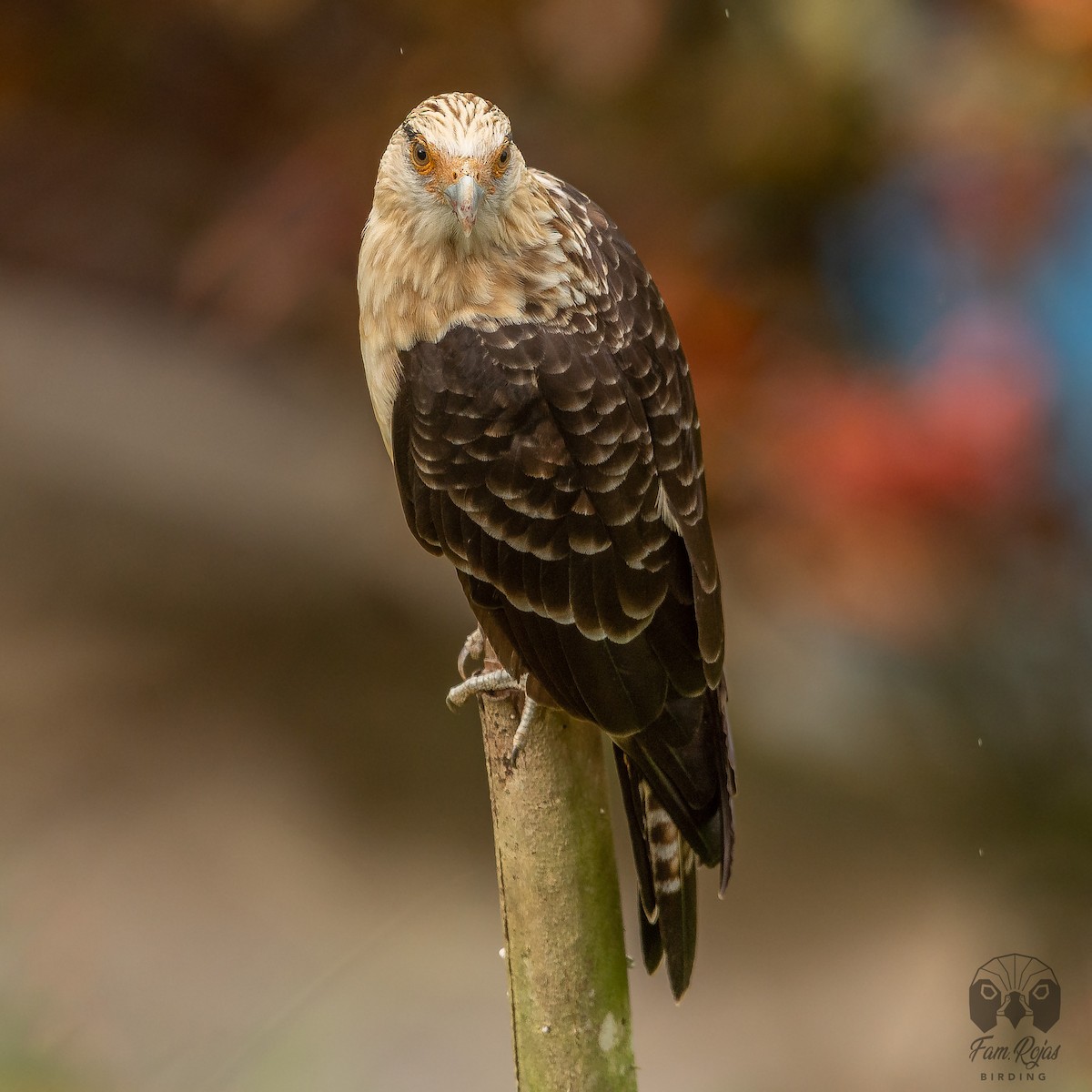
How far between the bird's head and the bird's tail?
649 mm

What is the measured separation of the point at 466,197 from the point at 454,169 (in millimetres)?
43

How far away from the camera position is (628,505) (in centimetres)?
151

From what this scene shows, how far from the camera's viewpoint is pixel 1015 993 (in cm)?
264

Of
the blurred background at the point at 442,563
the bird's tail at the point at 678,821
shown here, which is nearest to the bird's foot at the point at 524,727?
the bird's tail at the point at 678,821

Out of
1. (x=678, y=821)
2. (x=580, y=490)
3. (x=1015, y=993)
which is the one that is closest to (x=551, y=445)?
(x=580, y=490)

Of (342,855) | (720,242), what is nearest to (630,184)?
(720,242)

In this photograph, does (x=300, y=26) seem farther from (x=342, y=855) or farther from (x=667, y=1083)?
(x=667, y=1083)

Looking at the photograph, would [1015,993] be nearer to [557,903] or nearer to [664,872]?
[664,872]

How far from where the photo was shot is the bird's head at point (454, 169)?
138cm

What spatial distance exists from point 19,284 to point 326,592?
110 centimetres

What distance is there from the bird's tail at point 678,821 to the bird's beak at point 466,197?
648mm

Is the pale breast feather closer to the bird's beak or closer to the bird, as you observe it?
the bird

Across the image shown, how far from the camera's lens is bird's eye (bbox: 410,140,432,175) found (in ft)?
4.63

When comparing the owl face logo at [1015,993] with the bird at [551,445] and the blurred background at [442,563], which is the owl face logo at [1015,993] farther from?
the bird at [551,445]
